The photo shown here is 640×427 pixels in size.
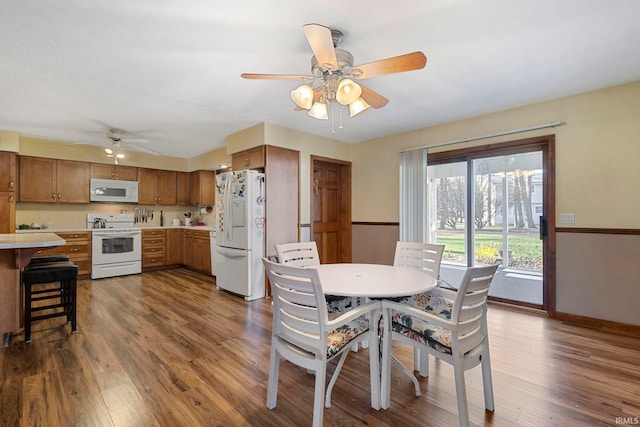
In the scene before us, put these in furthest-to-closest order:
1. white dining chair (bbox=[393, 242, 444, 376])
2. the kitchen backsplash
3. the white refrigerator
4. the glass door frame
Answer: the kitchen backsplash → the white refrigerator → the glass door frame → white dining chair (bbox=[393, 242, 444, 376])

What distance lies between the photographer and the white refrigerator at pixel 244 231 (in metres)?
3.86

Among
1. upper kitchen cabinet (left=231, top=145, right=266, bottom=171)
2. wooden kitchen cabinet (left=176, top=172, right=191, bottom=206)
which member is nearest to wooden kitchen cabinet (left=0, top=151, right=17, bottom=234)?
wooden kitchen cabinet (left=176, top=172, right=191, bottom=206)

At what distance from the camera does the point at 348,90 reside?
1.92 m

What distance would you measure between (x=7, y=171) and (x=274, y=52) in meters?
4.72

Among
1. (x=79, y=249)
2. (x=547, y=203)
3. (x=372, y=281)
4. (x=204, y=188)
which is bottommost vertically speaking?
(x=79, y=249)

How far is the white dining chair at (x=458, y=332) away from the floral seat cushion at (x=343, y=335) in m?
0.15

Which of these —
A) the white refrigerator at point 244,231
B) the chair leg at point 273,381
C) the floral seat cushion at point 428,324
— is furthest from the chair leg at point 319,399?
the white refrigerator at point 244,231

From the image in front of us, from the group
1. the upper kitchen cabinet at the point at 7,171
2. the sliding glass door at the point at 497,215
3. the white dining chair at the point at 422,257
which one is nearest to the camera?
the white dining chair at the point at 422,257

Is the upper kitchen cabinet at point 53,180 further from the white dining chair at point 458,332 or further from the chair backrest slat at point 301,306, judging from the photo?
the white dining chair at point 458,332

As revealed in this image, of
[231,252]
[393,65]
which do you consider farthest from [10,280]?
[393,65]

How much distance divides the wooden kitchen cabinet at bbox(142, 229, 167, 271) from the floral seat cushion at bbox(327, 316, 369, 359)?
5.10 m

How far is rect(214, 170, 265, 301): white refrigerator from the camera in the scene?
152 inches

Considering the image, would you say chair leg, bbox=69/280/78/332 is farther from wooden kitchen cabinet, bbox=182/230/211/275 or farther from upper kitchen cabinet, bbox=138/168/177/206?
upper kitchen cabinet, bbox=138/168/177/206

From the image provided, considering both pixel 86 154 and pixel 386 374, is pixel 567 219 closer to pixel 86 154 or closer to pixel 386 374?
pixel 386 374
